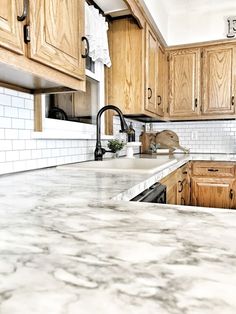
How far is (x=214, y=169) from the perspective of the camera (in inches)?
109

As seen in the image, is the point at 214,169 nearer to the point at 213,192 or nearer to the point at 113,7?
the point at 213,192

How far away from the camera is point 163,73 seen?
312 cm

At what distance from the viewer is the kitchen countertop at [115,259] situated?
0.29 metres

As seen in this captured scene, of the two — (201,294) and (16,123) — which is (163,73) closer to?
(16,123)

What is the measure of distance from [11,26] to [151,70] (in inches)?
75.6

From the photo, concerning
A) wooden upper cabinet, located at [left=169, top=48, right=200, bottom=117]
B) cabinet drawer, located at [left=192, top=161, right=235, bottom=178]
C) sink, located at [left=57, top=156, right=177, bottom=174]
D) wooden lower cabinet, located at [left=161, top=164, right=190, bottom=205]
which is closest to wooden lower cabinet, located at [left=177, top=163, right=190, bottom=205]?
wooden lower cabinet, located at [left=161, top=164, right=190, bottom=205]

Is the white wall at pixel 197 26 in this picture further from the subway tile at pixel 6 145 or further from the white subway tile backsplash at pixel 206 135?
the subway tile at pixel 6 145

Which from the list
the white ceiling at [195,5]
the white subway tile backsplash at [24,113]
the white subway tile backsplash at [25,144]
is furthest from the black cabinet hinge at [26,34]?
the white ceiling at [195,5]

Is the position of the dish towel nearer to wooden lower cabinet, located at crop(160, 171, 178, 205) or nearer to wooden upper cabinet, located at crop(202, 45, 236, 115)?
wooden lower cabinet, located at crop(160, 171, 178, 205)

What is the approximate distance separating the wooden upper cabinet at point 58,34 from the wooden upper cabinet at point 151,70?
1246mm

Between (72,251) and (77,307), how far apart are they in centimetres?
14

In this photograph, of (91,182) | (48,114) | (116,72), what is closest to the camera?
(91,182)

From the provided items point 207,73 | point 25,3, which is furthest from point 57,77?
A: point 207,73

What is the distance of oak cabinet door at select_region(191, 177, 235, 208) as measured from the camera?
2.77 meters
